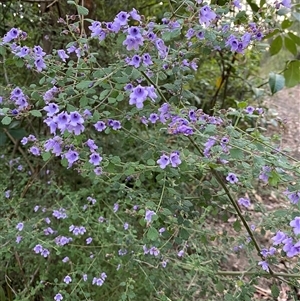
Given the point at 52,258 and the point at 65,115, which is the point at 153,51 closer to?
the point at 65,115

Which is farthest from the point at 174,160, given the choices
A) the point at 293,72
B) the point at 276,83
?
the point at 276,83

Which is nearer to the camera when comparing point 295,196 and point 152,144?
point 295,196

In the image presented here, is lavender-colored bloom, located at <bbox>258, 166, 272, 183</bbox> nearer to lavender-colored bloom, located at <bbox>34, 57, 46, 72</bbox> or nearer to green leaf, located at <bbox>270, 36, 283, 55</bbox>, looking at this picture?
lavender-colored bloom, located at <bbox>34, 57, 46, 72</bbox>

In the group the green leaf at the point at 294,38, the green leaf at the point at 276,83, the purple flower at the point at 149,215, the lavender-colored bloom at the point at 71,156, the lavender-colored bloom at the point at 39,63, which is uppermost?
the lavender-colored bloom at the point at 39,63

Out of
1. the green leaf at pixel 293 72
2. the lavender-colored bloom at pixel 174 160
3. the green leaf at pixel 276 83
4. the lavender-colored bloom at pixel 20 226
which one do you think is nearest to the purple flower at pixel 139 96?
the lavender-colored bloom at pixel 174 160

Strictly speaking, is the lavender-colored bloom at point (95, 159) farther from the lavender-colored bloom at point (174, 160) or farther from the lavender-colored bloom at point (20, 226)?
the lavender-colored bloom at point (20, 226)

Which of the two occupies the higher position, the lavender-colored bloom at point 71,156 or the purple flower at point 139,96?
the purple flower at point 139,96

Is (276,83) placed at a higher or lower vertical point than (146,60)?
lower

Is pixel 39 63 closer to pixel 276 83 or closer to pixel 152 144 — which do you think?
pixel 152 144

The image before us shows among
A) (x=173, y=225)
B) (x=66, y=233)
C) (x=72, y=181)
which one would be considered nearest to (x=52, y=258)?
(x=66, y=233)

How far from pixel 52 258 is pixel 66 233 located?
0.54 ft

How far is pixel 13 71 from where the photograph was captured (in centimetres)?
192

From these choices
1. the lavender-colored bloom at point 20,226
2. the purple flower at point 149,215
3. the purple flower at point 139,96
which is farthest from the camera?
the lavender-colored bloom at point 20,226

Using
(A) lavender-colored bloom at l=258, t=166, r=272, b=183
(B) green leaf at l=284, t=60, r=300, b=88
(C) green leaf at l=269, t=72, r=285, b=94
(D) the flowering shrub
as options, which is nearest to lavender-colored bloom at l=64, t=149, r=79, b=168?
(D) the flowering shrub
